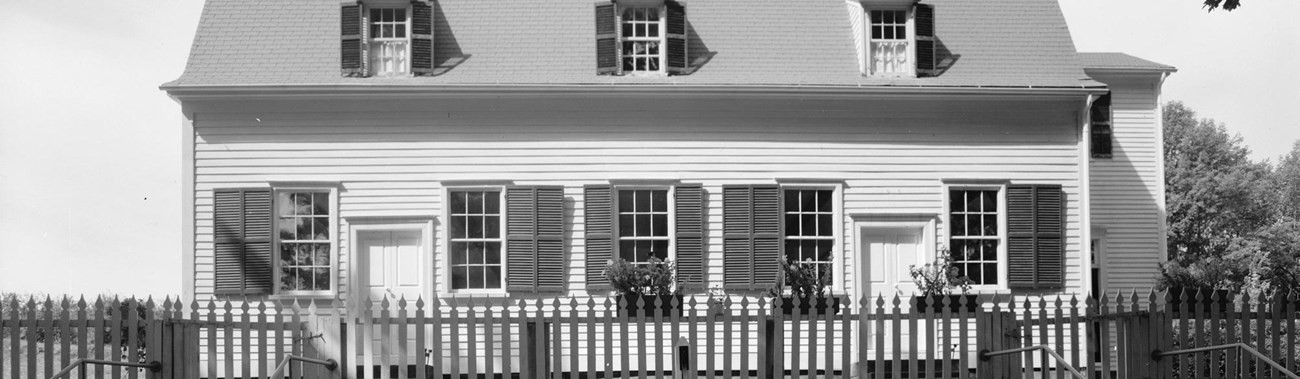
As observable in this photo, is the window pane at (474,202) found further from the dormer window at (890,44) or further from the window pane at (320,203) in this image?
the dormer window at (890,44)

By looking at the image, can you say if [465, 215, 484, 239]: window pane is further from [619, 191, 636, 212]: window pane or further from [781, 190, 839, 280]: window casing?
[781, 190, 839, 280]: window casing

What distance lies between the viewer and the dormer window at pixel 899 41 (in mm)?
16156

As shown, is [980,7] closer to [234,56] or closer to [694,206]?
[694,206]

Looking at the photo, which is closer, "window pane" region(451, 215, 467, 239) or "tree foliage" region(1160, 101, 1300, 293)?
"window pane" region(451, 215, 467, 239)

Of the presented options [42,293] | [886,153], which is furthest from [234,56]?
[886,153]

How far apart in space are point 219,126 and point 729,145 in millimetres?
6570

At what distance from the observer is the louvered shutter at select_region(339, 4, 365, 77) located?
619 inches

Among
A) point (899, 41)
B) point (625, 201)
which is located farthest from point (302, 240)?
point (899, 41)

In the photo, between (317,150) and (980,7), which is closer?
(317,150)

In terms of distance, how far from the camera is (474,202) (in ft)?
51.0

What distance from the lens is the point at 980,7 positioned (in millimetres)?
17344

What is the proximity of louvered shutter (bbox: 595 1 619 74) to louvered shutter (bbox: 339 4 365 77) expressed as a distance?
10.1 feet

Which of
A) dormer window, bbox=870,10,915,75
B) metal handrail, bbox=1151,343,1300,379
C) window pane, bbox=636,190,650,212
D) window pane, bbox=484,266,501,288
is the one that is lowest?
metal handrail, bbox=1151,343,1300,379

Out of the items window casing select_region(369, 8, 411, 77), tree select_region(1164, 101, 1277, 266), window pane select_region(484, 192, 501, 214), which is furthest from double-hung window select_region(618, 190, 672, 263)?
tree select_region(1164, 101, 1277, 266)
